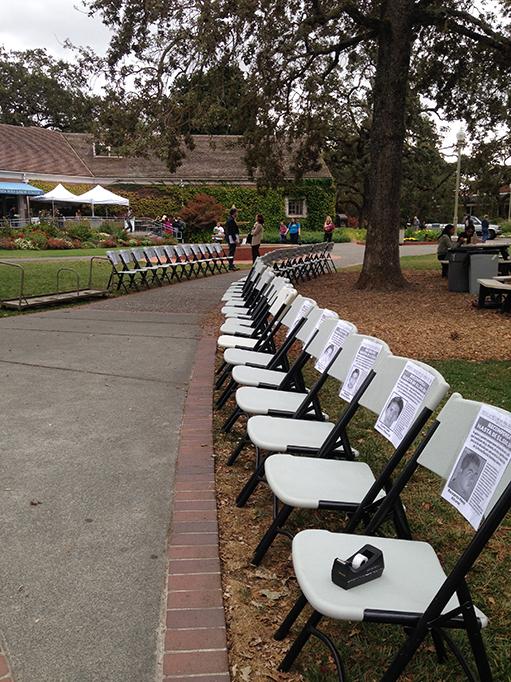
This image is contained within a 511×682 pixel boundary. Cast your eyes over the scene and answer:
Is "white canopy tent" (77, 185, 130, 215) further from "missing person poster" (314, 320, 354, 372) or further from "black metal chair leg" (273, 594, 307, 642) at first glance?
"black metal chair leg" (273, 594, 307, 642)

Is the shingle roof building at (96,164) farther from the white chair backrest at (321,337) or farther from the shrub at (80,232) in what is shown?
the white chair backrest at (321,337)

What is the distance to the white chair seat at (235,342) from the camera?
225 inches

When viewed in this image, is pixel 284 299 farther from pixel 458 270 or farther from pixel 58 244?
pixel 58 244

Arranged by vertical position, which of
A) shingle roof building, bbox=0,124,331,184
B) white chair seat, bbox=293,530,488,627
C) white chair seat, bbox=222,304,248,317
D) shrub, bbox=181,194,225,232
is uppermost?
shingle roof building, bbox=0,124,331,184

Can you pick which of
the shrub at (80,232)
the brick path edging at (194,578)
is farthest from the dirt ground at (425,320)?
the shrub at (80,232)

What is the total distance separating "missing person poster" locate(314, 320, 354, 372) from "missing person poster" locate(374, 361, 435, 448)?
92 centimetres

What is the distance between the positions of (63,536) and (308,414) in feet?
5.25

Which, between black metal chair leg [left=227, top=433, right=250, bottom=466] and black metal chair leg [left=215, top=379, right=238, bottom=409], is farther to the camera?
black metal chair leg [left=215, top=379, right=238, bottom=409]

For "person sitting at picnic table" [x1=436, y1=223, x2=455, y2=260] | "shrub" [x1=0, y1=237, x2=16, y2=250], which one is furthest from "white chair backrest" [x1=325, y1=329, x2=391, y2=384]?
"shrub" [x1=0, y1=237, x2=16, y2=250]

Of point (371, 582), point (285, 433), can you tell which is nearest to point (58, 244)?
point (285, 433)

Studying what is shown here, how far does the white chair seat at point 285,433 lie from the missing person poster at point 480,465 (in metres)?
1.08

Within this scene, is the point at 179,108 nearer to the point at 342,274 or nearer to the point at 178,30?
the point at 178,30

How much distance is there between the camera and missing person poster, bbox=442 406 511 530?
1.87m

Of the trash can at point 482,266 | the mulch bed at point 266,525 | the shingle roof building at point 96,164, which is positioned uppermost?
the shingle roof building at point 96,164
